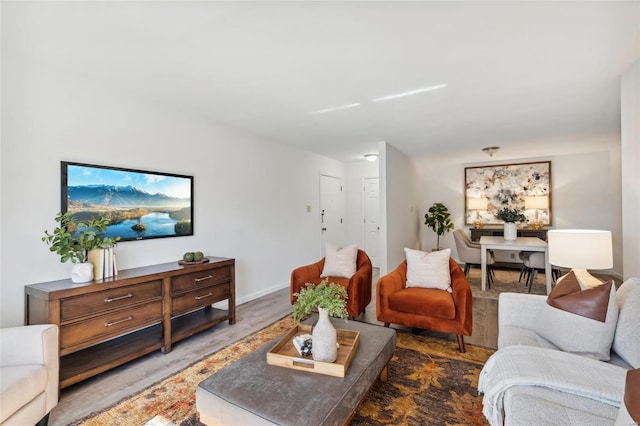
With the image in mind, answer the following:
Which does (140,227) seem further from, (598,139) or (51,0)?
(598,139)

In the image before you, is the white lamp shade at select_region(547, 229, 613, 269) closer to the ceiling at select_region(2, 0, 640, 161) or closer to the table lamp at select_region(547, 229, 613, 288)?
the table lamp at select_region(547, 229, 613, 288)

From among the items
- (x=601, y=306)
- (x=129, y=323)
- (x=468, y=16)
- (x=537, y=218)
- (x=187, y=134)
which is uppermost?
(x=468, y=16)

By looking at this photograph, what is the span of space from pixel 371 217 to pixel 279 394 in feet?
17.7

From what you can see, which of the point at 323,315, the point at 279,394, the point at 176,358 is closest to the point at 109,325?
the point at 176,358

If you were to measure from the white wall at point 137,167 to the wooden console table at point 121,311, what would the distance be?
0.91ft

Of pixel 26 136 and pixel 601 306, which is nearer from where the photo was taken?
pixel 601 306

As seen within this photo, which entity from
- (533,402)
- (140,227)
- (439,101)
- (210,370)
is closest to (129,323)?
(210,370)

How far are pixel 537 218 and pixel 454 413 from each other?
5837 millimetres

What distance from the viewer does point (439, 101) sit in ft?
9.93

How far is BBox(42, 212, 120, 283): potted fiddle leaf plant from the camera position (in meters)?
2.12

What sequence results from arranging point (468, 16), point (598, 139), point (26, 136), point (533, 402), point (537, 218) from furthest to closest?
point (537, 218)
point (598, 139)
point (26, 136)
point (468, 16)
point (533, 402)

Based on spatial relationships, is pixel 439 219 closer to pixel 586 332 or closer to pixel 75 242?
pixel 586 332

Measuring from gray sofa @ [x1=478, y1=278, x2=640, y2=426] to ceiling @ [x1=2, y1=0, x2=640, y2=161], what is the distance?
1685mm

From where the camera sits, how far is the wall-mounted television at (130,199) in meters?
2.41
